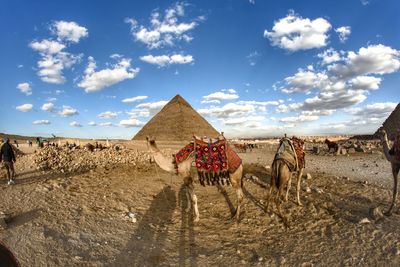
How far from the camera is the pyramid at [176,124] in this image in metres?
66.4

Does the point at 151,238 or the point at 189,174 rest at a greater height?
the point at 189,174

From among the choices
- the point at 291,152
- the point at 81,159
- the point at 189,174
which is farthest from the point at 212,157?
the point at 81,159

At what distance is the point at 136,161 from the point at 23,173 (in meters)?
5.31

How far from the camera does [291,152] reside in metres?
8.98

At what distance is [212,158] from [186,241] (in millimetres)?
2402

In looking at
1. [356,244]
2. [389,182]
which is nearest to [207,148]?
[356,244]

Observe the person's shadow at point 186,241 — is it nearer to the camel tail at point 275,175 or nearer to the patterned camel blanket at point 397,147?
the camel tail at point 275,175

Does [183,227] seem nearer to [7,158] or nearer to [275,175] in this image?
[275,175]

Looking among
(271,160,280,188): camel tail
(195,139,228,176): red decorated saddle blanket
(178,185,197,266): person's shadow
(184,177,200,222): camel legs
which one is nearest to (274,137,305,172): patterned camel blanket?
(271,160,280,188): camel tail

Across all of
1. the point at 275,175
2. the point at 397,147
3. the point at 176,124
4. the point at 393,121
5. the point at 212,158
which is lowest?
the point at 275,175

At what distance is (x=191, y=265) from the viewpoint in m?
5.96

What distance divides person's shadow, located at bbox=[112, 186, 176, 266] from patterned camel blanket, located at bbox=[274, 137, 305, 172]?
11.3 feet

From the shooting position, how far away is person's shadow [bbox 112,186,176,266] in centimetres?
607

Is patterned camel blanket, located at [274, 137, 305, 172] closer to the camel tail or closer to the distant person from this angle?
the camel tail
